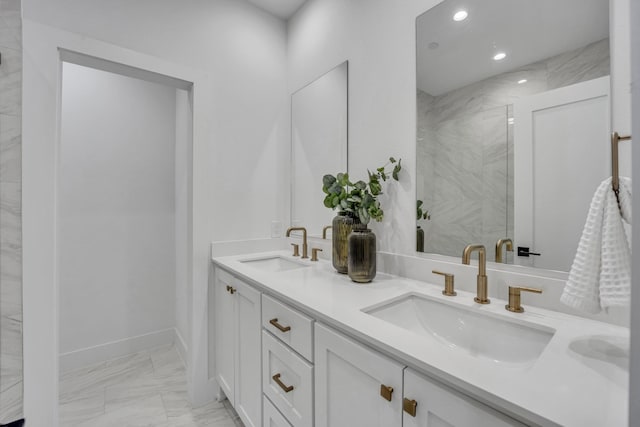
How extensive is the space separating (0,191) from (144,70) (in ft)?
2.85

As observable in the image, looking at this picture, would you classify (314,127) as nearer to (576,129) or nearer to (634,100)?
(576,129)

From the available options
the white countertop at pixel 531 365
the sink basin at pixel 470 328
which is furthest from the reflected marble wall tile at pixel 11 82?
the sink basin at pixel 470 328

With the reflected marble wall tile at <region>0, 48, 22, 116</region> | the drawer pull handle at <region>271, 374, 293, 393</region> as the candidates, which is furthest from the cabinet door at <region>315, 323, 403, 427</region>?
the reflected marble wall tile at <region>0, 48, 22, 116</region>

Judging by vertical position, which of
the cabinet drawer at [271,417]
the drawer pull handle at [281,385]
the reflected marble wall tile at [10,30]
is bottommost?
the cabinet drawer at [271,417]

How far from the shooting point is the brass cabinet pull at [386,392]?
69cm

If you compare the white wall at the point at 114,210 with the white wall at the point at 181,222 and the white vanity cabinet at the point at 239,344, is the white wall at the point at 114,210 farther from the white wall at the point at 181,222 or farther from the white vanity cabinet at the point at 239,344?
the white vanity cabinet at the point at 239,344

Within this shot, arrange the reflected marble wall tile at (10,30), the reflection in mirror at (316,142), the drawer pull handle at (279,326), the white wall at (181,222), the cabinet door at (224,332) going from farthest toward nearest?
1. the white wall at (181,222)
2. the reflection in mirror at (316,142)
3. the cabinet door at (224,332)
4. the reflected marble wall tile at (10,30)
5. the drawer pull handle at (279,326)

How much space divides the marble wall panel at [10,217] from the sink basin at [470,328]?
1562mm

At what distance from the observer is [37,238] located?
1.34 m

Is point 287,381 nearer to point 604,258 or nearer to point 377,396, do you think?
point 377,396

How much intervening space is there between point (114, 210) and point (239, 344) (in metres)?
1.59

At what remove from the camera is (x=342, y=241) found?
1422 mm

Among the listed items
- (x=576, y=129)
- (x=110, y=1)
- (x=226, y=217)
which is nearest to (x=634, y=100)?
(x=576, y=129)

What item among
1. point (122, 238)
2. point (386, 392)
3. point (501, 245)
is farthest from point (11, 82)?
point (501, 245)
